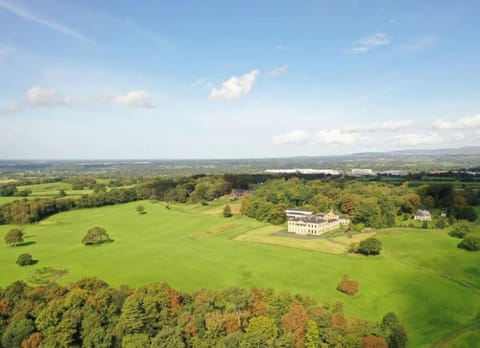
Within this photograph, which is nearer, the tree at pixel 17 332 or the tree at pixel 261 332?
the tree at pixel 261 332

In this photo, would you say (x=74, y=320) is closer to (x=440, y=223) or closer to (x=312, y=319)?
(x=312, y=319)

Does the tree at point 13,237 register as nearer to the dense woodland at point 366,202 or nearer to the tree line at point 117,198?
the tree line at point 117,198

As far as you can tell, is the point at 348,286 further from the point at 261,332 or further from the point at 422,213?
the point at 422,213

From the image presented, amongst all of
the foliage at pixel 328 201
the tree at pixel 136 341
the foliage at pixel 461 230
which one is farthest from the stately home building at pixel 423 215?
the tree at pixel 136 341

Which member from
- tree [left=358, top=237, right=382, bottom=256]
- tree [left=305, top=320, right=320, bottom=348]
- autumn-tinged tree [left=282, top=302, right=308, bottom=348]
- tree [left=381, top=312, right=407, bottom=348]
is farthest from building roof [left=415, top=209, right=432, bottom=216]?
tree [left=305, top=320, right=320, bottom=348]

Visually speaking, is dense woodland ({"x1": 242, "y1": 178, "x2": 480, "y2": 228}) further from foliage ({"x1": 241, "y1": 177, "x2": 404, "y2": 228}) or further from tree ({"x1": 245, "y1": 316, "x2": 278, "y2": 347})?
tree ({"x1": 245, "y1": 316, "x2": 278, "y2": 347})

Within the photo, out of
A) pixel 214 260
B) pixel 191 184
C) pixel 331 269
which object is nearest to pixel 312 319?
pixel 331 269

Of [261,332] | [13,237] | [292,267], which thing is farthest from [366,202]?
[13,237]
